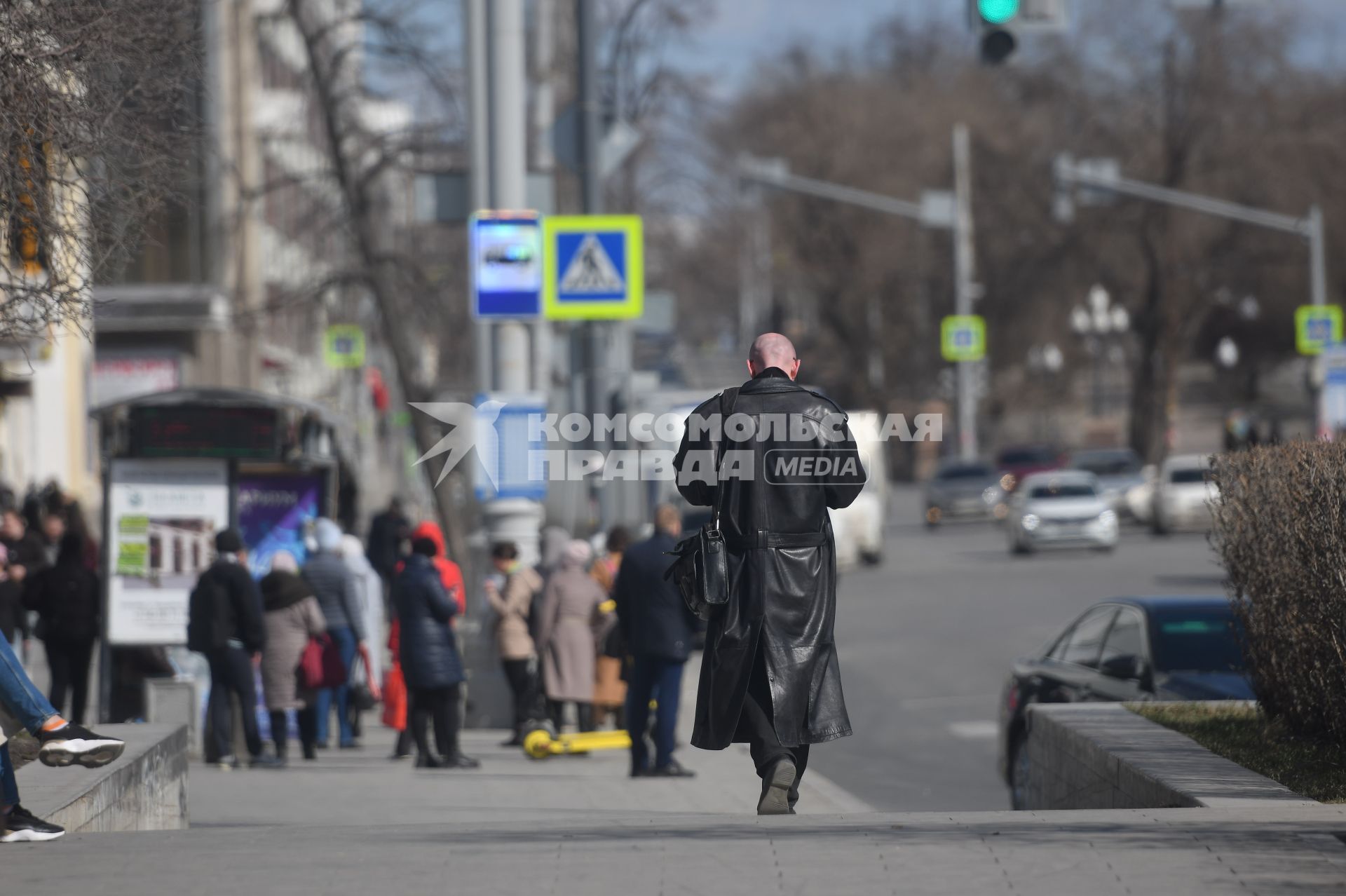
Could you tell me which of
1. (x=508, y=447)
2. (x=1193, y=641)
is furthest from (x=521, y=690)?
(x=1193, y=641)

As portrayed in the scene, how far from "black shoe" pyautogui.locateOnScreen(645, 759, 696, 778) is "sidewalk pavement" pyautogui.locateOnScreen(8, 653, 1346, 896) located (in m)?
4.86

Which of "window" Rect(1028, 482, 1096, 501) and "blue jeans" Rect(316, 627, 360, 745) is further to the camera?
"window" Rect(1028, 482, 1096, 501)

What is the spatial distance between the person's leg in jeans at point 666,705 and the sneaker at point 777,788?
180 inches

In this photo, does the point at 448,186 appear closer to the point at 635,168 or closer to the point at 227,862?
the point at 227,862

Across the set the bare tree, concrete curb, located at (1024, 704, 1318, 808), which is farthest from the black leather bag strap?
the bare tree

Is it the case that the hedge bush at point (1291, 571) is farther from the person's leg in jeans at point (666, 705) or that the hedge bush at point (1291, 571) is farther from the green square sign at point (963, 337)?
the green square sign at point (963, 337)

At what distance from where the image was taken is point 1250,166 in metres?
51.2

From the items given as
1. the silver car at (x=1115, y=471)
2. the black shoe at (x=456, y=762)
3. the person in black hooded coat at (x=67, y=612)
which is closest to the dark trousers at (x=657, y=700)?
the black shoe at (x=456, y=762)

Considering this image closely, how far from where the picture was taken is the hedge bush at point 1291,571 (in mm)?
7676

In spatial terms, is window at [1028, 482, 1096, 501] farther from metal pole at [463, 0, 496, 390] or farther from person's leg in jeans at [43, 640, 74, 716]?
person's leg in jeans at [43, 640, 74, 716]

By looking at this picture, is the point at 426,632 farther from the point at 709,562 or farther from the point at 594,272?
the point at 709,562

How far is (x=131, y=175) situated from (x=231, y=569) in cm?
577

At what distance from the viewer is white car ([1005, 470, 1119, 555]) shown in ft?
115

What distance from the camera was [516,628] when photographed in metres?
15.3
